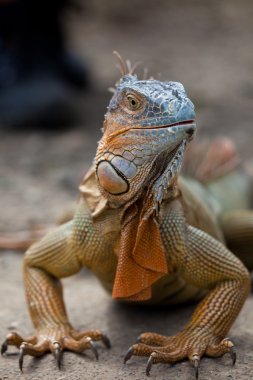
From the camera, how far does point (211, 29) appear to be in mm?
15062

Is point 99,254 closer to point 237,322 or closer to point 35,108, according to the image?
point 237,322

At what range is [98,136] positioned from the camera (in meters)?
9.80

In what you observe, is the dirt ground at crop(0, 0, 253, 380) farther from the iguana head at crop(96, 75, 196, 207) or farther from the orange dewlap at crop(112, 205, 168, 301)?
the iguana head at crop(96, 75, 196, 207)

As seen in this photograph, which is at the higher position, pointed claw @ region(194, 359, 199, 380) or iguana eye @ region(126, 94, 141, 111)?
iguana eye @ region(126, 94, 141, 111)

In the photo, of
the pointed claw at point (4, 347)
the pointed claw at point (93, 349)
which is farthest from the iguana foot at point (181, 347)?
the pointed claw at point (4, 347)

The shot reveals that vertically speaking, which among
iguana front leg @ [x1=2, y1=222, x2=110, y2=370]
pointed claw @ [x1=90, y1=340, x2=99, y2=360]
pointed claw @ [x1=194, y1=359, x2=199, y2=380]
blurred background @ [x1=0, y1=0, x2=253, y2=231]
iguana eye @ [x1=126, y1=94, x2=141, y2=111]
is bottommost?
pointed claw @ [x1=194, y1=359, x2=199, y2=380]

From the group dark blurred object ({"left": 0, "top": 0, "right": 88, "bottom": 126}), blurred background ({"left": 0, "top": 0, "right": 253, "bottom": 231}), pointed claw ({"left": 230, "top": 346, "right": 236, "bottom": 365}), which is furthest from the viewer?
dark blurred object ({"left": 0, "top": 0, "right": 88, "bottom": 126})

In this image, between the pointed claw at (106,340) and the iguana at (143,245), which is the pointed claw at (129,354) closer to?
the iguana at (143,245)

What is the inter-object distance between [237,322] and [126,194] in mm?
1273

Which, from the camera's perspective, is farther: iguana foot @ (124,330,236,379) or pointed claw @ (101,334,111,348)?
pointed claw @ (101,334,111,348)

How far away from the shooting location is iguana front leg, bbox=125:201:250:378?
3982 mm

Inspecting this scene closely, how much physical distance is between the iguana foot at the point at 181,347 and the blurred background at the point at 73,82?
3.00 m

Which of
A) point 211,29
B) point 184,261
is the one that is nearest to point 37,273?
point 184,261

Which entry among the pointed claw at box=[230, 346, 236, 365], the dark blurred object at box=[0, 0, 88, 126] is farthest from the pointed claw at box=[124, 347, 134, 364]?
the dark blurred object at box=[0, 0, 88, 126]
